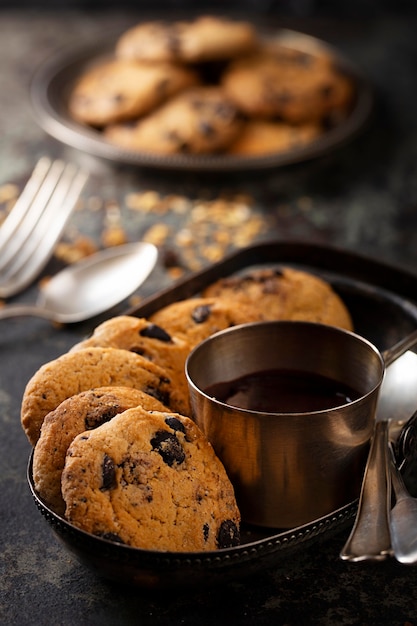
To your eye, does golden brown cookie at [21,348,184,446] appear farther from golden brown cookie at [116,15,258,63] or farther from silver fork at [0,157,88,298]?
golden brown cookie at [116,15,258,63]

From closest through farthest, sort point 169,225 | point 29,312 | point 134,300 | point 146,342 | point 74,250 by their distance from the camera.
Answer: point 146,342 → point 29,312 → point 134,300 → point 74,250 → point 169,225

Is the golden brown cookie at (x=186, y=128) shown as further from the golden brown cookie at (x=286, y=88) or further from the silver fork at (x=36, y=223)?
the silver fork at (x=36, y=223)

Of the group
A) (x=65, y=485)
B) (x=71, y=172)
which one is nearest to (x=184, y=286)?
(x=65, y=485)

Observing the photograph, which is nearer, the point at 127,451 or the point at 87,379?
the point at 127,451

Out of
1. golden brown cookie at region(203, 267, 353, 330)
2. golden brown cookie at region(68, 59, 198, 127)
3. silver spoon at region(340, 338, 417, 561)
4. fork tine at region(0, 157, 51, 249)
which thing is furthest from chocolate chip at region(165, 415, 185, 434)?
golden brown cookie at region(68, 59, 198, 127)

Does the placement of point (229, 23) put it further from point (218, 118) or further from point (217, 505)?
point (217, 505)

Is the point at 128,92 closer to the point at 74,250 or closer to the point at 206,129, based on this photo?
the point at 206,129

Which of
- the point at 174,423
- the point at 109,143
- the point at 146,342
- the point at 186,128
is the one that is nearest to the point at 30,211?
the point at 109,143
